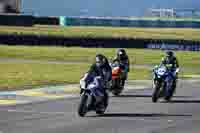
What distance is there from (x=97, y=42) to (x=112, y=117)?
4034cm

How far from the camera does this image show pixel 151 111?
19.9 m

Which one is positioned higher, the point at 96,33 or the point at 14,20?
the point at 14,20

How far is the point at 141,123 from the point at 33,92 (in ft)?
30.3

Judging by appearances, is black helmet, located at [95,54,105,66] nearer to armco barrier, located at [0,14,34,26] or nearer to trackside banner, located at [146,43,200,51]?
trackside banner, located at [146,43,200,51]

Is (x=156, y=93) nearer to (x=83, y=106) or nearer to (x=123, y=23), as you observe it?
(x=83, y=106)

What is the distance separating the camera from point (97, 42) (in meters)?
58.3

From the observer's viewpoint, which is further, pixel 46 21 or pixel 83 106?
pixel 46 21

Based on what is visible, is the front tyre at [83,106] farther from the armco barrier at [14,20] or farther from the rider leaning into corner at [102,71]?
the armco barrier at [14,20]

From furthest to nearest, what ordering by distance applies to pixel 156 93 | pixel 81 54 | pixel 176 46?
1. pixel 176 46
2. pixel 81 54
3. pixel 156 93

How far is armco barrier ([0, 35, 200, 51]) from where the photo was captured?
58.0m

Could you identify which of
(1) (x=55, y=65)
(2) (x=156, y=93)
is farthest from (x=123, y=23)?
(2) (x=156, y=93)

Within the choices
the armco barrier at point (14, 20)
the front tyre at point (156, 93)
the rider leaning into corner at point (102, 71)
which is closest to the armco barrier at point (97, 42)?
the armco barrier at point (14, 20)

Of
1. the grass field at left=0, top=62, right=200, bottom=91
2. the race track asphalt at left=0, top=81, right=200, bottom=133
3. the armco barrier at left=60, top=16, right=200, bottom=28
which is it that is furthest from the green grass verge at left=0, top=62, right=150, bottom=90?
the armco barrier at left=60, top=16, right=200, bottom=28

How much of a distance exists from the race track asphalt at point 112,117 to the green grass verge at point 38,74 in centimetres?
585
